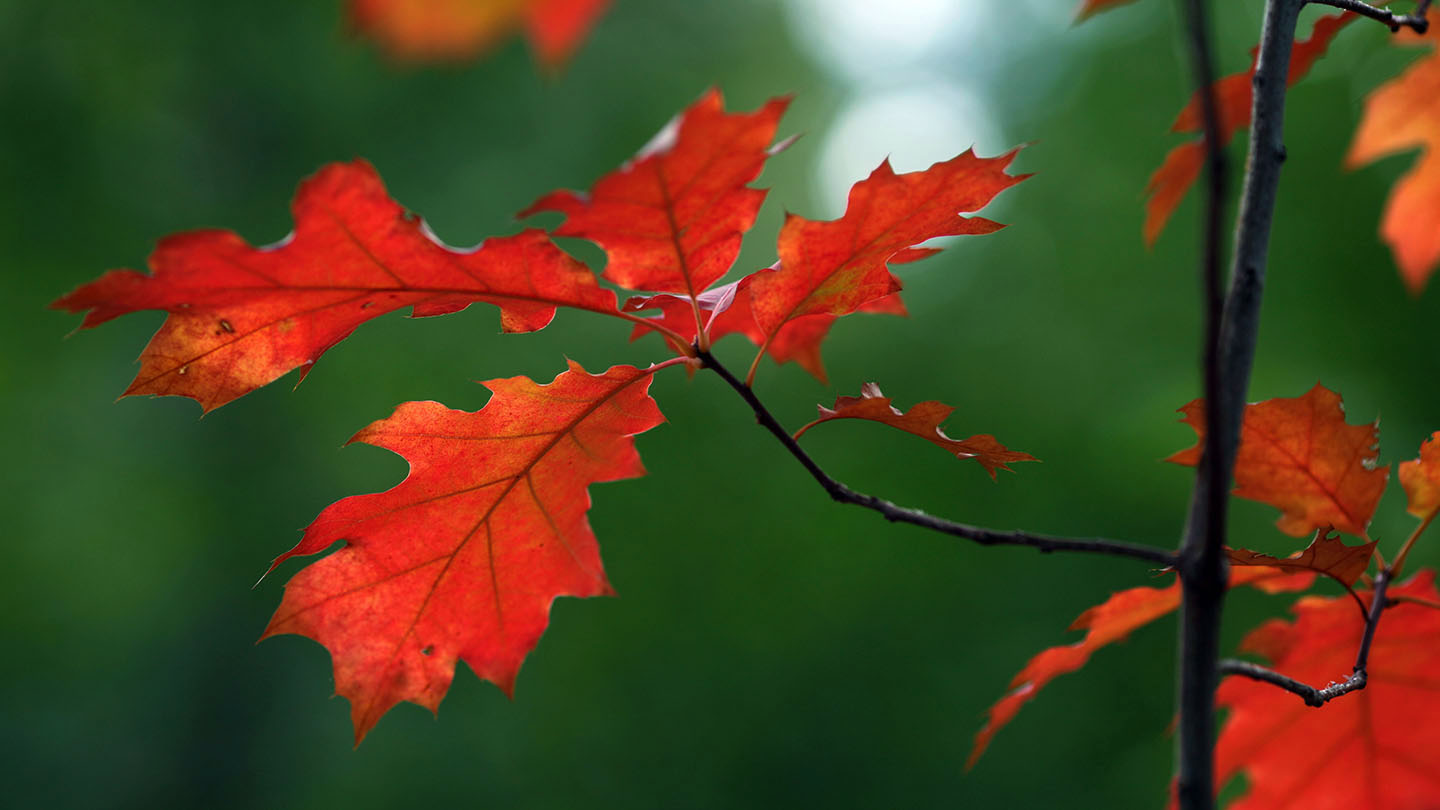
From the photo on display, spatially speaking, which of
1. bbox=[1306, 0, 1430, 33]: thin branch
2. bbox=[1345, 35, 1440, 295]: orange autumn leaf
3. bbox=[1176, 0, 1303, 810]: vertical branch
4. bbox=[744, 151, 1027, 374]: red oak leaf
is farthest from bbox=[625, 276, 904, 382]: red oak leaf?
bbox=[1345, 35, 1440, 295]: orange autumn leaf

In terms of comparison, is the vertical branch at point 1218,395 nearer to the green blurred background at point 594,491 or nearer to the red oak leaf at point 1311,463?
the red oak leaf at point 1311,463

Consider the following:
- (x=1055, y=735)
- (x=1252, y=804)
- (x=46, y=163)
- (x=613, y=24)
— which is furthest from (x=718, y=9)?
(x=1252, y=804)

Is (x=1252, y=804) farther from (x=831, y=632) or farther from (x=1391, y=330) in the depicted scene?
(x=1391, y=330)

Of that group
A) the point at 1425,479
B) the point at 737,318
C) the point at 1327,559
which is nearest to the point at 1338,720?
the point at 1425,479

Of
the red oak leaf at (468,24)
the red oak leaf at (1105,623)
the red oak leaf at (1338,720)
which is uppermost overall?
the red oak leaf at (468,24)

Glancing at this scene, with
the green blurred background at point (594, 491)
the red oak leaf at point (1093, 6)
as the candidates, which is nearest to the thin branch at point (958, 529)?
the red oak leaf at point (1093, 6)

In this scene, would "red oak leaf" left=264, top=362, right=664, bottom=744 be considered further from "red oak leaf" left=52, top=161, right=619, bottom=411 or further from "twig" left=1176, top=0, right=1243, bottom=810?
"twig" left=1176, top=0, right=1243, bottom=810

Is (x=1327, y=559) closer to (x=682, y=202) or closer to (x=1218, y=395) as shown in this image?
(x=1218, y=395)
